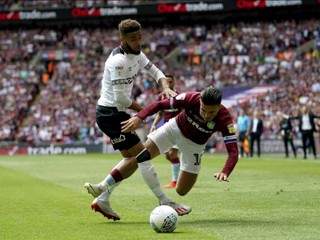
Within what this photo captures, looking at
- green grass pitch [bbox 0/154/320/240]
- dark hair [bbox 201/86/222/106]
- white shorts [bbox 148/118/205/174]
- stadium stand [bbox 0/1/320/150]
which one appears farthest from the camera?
A: stadium stand [bbox 0/1/320/150]

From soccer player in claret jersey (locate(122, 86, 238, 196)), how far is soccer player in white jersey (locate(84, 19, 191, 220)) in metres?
0.32

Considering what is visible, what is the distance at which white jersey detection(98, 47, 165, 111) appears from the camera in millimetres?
10742

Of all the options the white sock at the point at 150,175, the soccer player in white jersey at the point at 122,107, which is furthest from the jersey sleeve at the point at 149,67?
the white sock at the point at 150,175

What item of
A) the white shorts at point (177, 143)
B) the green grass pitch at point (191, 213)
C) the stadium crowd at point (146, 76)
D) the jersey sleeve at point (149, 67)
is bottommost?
the stadium crowd at point (146, 76)

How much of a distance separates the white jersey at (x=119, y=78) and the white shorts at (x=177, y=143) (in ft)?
2.18

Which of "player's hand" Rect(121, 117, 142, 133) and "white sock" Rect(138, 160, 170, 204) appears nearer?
"player's hand" Rect(121, 117, 142, 133)

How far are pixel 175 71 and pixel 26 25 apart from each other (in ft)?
49.6

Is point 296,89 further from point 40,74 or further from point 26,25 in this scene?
point 26,25

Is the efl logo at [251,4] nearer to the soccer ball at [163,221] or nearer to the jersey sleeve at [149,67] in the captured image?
the jersey sleeve at [149,67]

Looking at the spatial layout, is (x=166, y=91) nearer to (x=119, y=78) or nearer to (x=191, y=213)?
(x=119, y=78)

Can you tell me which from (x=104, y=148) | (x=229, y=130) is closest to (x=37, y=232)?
(x=229, y=130)

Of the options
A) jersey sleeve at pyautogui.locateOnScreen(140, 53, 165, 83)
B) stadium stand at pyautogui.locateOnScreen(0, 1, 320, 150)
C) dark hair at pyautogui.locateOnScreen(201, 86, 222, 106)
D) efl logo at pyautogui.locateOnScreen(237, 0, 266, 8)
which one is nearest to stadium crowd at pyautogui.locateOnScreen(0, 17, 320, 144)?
stadium stand at pyautogui.locateOnScreen(0, 1, 320, 150)

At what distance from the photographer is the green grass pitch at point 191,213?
9242 millimetres

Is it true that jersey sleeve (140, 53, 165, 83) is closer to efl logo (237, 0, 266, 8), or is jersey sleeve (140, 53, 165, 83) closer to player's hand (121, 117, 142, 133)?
player's hand (121, 117, 142, 133)
